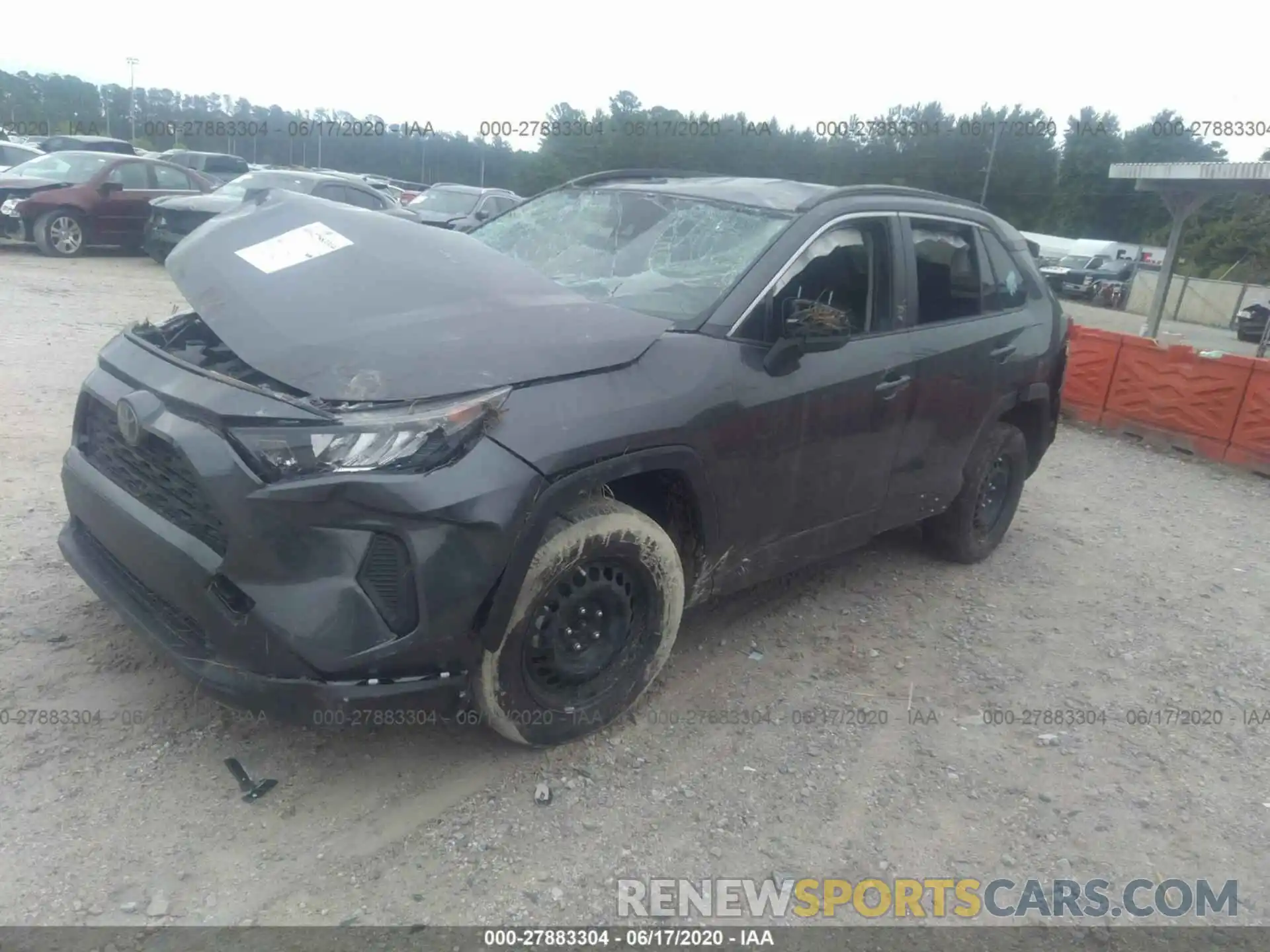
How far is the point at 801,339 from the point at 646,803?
5.40ft

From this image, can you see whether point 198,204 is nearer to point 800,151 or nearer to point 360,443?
point 360,443

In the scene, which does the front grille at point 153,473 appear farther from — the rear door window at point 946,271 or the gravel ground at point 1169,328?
the gravel ground at point 1169,328

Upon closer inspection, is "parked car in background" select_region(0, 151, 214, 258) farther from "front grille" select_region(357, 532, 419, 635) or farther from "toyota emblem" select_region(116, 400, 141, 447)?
"front grille" select_region(357, 532, 419, 635)

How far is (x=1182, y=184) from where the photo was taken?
16141 millimetres

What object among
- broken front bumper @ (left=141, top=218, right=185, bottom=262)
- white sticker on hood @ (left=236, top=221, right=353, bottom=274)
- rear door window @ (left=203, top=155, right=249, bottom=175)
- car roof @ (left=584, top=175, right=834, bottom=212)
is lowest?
broken front bumper @ (left=141, top=218, right=185, bottom=262)

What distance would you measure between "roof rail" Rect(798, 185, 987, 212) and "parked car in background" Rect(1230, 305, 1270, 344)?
81.1 feet

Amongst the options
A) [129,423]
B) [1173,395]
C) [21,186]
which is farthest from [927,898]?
[21,186]

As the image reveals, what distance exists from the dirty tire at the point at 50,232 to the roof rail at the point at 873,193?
12.1 meters

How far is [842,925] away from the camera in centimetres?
267

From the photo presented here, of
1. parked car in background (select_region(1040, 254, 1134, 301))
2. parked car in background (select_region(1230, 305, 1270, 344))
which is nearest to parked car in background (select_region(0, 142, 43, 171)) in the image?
parked car in background (select_region(1230, 305, 1270, 344))

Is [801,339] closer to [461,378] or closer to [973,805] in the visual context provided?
[461,378]

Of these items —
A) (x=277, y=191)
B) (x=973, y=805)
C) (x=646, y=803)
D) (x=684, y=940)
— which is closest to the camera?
(x=684, y=940)

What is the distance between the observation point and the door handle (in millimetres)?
3986

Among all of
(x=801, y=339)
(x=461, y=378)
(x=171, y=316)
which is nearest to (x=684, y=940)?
(x=461, y=378)
